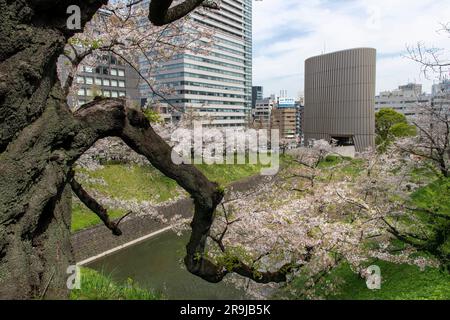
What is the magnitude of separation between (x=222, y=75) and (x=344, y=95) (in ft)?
110

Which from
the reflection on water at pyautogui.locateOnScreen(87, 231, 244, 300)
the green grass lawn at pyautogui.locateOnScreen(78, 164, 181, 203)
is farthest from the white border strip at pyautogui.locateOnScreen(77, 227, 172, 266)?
the green grass lawn at pyautogui.locateOnScreen(78, 164, 181, 203)

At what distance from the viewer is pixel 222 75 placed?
64.7m

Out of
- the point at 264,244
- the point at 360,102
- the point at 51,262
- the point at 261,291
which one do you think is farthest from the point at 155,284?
the point at 360,102

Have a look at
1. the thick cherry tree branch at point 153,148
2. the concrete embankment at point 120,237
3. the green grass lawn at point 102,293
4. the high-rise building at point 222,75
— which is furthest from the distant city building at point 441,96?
the high-rise building at point 222,75

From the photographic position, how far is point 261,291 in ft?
30.3

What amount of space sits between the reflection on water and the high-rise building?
1501 inches

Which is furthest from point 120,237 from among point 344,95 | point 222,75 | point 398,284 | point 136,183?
Result: point 222,75

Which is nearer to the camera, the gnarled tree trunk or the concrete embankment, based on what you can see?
the gnarled tree trunk

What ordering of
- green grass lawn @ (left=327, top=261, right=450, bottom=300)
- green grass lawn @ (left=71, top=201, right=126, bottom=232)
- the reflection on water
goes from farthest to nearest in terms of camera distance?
green grass lawn @ (left=71, top=201, right=126, bottom=232)
the reflection on water
green grass lawn @ (left=327, top=261, right=450, bottom=300)

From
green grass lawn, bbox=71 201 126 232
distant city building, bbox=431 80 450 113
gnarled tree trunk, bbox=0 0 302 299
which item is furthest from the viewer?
green grass lawn, bbox=71 201 126 232

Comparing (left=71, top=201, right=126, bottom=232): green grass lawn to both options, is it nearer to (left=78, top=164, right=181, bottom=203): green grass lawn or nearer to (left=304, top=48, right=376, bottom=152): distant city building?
(left=78, top=164, right=181, bottom=203): green grass lawn

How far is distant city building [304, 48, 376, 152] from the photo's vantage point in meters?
34.5

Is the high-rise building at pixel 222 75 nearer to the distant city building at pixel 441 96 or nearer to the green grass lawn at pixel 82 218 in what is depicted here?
the green grass lawn at pixel 82 218

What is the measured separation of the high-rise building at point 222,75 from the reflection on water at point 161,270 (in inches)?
1501
